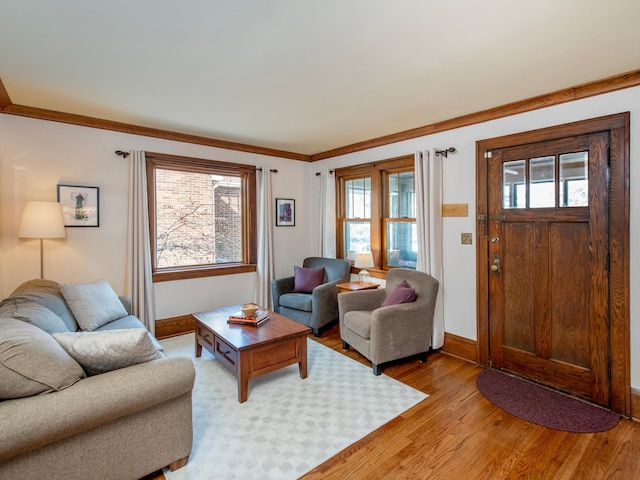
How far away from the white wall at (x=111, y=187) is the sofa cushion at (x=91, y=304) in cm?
59

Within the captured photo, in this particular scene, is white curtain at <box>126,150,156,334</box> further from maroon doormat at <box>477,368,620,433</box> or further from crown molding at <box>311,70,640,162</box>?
maroon doormat at <box>477,368,620,433</box>

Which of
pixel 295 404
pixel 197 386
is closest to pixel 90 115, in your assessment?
pixel 197 386

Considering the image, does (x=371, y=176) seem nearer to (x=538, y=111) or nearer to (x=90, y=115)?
(x=538, y=111)

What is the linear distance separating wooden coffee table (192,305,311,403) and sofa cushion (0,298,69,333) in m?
1.13

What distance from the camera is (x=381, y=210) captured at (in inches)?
173

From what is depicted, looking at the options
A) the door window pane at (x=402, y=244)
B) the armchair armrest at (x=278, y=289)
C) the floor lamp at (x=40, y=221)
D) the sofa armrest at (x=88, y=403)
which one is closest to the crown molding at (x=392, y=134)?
the floor lamp at (x=40, y=221)

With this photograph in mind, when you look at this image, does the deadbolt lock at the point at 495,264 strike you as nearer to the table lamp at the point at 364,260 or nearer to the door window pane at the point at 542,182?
the door window pane at the point at 542,182

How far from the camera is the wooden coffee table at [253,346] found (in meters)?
2.60

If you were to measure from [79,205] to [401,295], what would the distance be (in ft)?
11.4

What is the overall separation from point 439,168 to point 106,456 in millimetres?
3577

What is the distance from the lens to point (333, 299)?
4285 mm

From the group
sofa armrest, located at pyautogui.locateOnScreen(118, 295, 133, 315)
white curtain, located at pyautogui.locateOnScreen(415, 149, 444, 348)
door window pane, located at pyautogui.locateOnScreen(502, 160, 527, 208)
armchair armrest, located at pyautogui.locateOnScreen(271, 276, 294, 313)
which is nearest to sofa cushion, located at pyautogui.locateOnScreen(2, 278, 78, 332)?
sofa armrest, located at pyautogui.locateOnScreen(118, 295, 133, 315)

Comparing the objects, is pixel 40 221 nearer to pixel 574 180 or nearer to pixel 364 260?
pixel 364 260

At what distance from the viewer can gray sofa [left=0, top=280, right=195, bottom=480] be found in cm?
140
